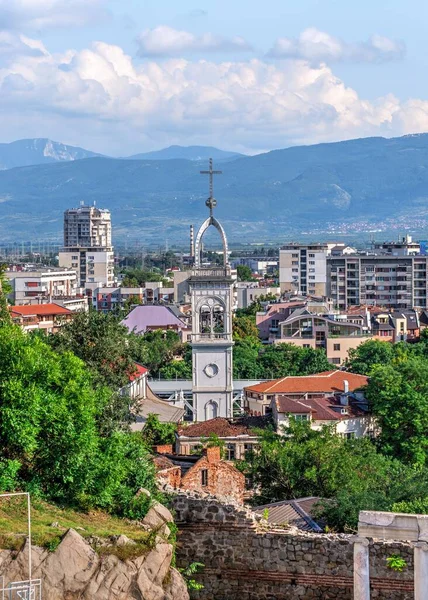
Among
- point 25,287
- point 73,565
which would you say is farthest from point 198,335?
point 25,287

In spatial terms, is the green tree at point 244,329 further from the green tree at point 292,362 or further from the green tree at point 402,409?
the green tree at point 402,409

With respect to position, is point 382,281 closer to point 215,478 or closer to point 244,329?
point 244,329

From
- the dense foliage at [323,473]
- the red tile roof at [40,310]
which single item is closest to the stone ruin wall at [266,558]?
the dense foliage at [323,473]

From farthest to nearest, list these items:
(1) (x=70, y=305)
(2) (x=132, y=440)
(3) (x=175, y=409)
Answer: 1. (1) (x=70, y=305)
2. (3) (x=175, y=409)
3. (2) (x=132, y=440)

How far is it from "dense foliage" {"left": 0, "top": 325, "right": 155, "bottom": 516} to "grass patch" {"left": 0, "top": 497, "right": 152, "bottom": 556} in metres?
0.35

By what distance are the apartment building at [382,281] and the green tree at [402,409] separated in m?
97.5

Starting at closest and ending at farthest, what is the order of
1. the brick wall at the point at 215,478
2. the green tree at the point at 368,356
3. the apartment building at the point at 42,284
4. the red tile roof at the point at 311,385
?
the brick wall at the point at 215,478
the red tile roof at the point at 311,385
the green tree at the point at 368,356
the apartment building at the point at 42,284

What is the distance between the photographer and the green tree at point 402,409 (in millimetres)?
38250

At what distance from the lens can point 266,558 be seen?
741 inches

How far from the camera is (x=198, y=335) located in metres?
44.9

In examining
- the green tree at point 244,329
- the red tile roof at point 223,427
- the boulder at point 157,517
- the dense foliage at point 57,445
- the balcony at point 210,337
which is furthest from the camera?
the green tree at point 244,329

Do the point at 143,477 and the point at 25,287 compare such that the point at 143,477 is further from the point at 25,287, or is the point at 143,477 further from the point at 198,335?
the point at 25,287

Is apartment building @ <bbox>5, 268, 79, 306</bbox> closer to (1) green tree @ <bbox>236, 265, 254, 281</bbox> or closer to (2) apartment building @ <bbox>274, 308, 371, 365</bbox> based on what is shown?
(1) green tree @ <bbox>236, 265, 254, 281</bbox>

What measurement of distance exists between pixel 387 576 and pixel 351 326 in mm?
76508
